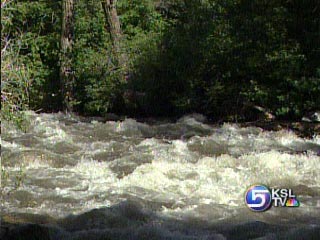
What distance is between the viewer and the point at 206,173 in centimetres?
852

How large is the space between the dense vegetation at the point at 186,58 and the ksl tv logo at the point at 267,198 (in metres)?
4.76

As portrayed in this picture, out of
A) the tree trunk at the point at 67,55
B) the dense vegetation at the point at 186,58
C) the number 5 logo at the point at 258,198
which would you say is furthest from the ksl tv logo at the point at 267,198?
the tree trunk at the point at 67,55

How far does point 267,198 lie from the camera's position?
288 inches

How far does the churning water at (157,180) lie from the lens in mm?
6371

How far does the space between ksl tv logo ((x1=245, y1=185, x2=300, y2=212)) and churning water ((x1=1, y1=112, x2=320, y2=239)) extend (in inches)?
3.5

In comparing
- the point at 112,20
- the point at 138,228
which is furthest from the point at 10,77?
the point at 112,20

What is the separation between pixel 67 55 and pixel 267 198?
10.0m

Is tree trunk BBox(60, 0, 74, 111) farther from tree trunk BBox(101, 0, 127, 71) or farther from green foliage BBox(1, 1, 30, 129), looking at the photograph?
green foliage BBox(1, 1, 30, 129)

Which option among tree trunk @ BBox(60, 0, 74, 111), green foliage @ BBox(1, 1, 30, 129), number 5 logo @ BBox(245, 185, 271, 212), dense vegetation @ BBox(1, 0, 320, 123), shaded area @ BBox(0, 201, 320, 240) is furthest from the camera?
tree trunk @ BBox(60, 0, 74, 111)

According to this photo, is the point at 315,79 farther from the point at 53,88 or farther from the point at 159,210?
the point at 53,88

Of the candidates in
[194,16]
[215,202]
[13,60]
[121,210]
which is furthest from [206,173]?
[194,16]

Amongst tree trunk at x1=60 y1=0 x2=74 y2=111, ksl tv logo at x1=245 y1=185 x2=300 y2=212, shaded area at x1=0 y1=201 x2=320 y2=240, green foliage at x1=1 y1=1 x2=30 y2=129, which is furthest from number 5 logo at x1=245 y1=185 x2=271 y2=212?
tree trunk at x1=60 y1=0 x2=74 y2=111

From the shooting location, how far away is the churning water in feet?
20.9

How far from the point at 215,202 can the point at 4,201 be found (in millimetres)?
2507
